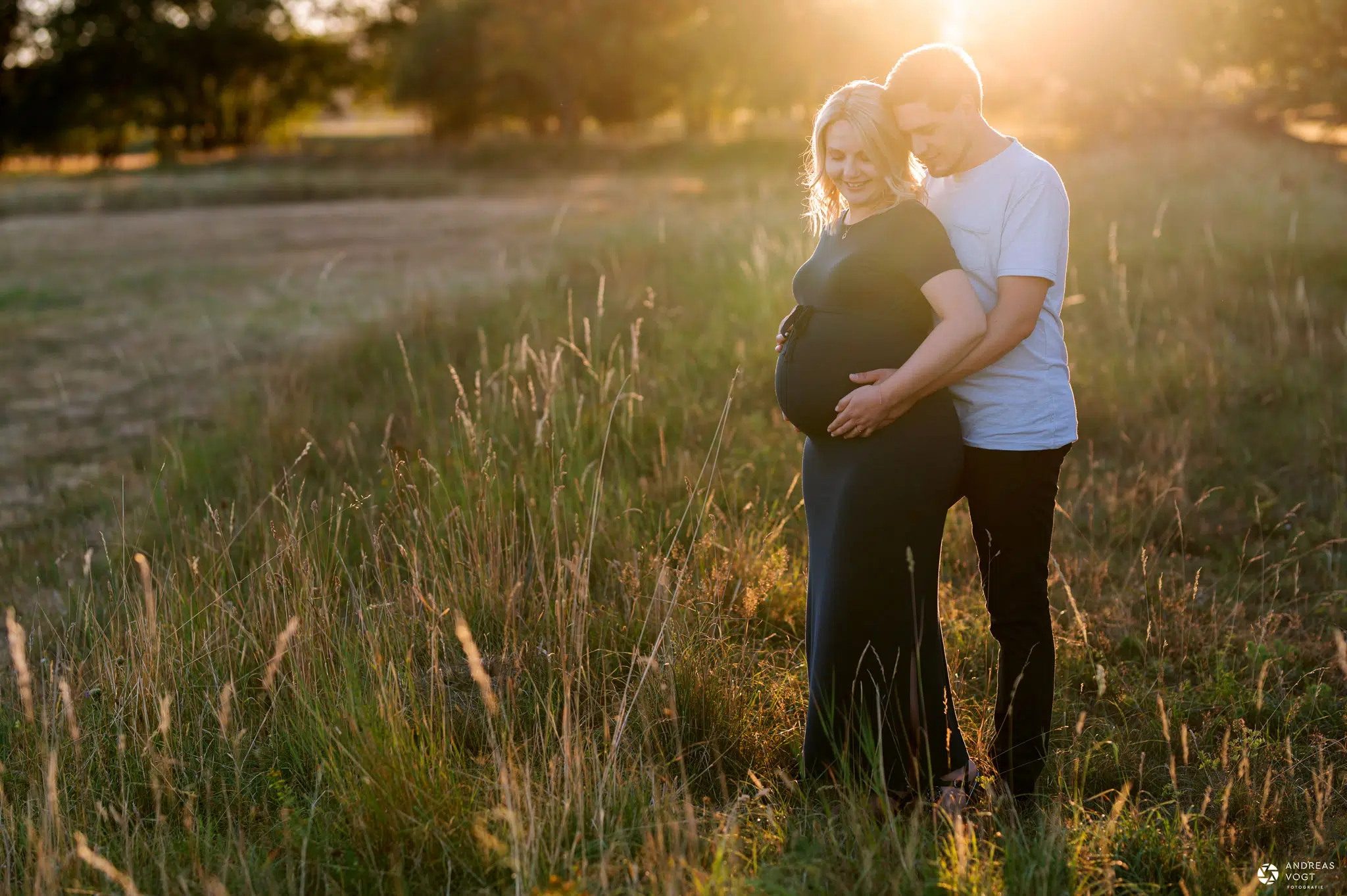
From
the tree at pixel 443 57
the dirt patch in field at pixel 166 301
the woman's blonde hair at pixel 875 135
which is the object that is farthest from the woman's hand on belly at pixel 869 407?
the tree at pixel 443 57

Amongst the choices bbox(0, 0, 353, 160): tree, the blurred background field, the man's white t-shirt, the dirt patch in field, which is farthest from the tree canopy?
the man's white t-shirt

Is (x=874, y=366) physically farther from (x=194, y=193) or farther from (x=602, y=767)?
(x=194, y=193)

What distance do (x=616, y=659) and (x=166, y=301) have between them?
11502 mm

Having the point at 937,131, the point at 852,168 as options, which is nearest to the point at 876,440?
the point at 852,168

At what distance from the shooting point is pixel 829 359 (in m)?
2.79

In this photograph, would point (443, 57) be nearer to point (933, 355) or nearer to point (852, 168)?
point (852, 168)

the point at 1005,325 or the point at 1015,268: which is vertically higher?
the point at 1015,268

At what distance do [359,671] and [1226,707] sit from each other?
287cm

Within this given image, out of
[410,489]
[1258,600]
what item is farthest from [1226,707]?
[410,489]

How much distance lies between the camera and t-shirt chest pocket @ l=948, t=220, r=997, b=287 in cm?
271

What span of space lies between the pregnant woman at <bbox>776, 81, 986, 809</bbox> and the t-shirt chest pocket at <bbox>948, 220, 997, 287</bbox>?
0.33 feet

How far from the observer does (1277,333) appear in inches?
290

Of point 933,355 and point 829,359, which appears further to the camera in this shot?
point 829,359

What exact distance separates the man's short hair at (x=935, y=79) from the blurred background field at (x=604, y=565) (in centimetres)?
149
